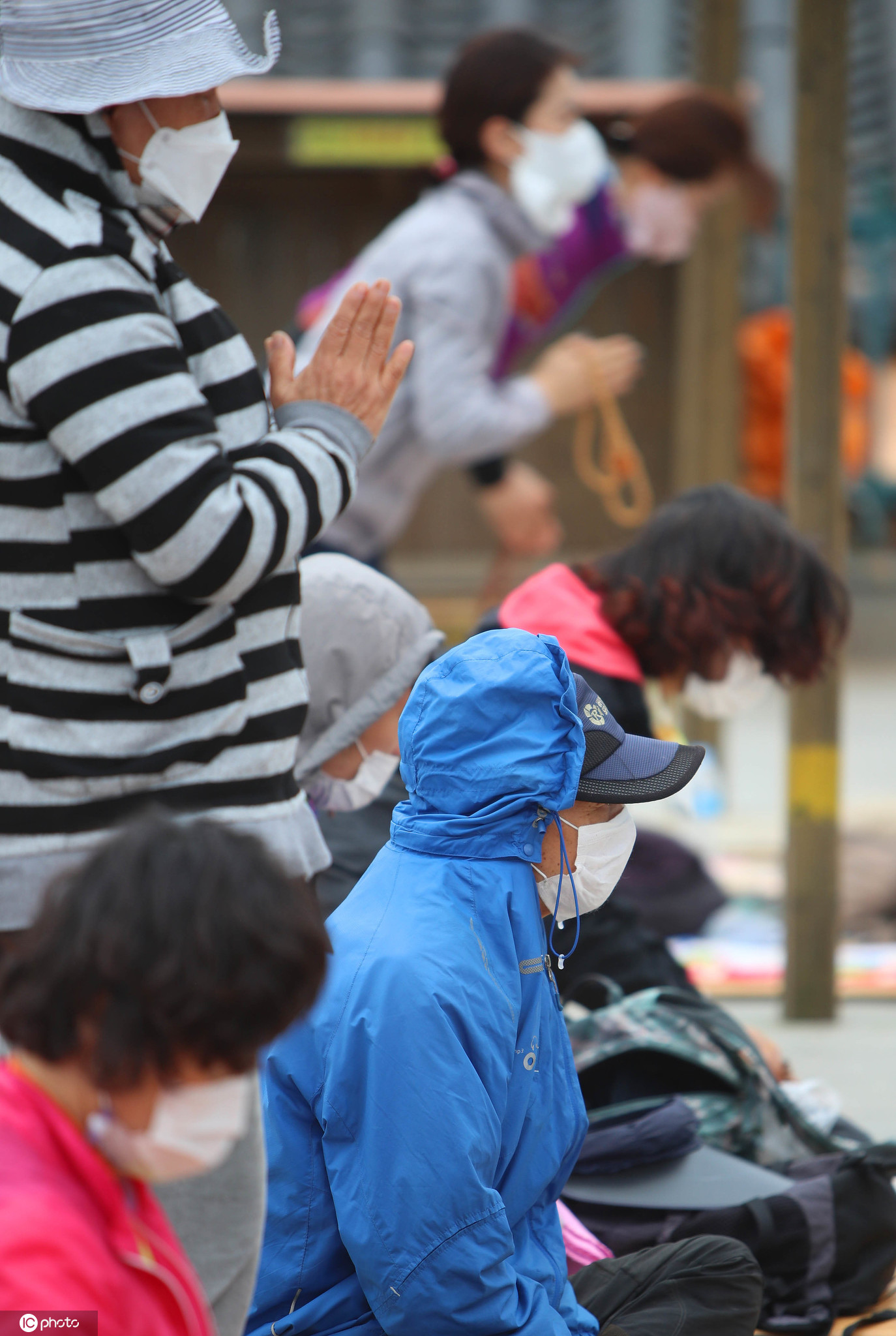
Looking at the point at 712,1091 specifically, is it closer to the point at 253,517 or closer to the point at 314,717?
the point at 314,717

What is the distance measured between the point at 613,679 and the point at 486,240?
51.0 inches

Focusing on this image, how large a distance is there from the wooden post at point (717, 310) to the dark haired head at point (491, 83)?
2.14 meters

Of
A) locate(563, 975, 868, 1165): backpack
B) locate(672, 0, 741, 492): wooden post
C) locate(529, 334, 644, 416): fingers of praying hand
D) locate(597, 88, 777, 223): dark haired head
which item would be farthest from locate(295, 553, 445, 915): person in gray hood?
locate(672, 0, 741, 492): wooden post

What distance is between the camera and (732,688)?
2523mm

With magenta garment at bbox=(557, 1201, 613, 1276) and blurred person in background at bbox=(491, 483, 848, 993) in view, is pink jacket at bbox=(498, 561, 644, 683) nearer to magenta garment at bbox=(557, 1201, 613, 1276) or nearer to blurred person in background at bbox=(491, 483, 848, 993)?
blurred person in background at bbox=(491, 483, 848, 993)

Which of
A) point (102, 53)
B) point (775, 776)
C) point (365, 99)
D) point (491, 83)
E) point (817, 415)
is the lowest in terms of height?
point (775, 776)

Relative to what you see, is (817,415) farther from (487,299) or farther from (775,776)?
(775,776)

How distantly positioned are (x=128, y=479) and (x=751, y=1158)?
1.41 m

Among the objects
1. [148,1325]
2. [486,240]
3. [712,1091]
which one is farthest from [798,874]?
[148,1325]

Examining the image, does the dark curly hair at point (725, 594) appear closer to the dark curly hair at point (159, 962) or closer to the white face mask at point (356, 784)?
the white face mask at point (356, 784)

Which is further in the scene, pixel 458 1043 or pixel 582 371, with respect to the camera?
pixel 582 371

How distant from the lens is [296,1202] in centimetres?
155

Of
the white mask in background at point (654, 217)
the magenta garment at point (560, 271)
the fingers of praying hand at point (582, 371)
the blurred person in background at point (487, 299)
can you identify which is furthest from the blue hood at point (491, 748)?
the white mask in background at point (654, 217)

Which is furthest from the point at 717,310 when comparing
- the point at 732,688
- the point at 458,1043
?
the point at 458,1043
